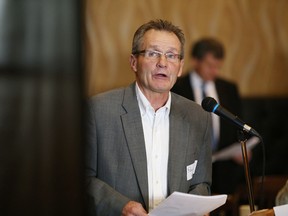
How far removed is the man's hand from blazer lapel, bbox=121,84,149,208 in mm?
103

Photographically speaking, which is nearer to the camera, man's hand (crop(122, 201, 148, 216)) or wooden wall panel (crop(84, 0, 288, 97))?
man's hand (crop(122, 201, 148, 216))

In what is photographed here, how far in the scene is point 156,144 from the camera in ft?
6.95

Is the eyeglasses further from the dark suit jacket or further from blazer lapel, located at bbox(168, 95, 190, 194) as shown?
the dark suit jacket

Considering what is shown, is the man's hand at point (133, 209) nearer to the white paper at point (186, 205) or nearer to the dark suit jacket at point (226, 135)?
the white paper at point (186, 205)

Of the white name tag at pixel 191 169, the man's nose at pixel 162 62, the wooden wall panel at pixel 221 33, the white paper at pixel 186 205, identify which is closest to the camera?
the white paper at pixel 186 205

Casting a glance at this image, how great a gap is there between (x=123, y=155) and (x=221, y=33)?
10.8ft

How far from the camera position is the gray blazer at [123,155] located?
6.69ft

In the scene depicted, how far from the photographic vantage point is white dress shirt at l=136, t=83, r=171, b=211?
6.83 ft

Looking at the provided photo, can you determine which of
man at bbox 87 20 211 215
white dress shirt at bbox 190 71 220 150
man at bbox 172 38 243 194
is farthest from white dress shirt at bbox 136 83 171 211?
white dress shirt at bbox 190 71 220 150

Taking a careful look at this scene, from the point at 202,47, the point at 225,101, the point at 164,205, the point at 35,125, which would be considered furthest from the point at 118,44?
the point at 35,125

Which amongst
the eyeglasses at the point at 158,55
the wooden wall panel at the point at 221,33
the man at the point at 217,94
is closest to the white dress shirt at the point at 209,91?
the man at the point at 217,94

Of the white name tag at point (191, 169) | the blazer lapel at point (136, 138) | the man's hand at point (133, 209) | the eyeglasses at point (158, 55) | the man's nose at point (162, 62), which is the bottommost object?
the man's hand at point (133, 209)

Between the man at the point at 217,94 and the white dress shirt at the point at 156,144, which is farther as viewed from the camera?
the man at the point at 217,94

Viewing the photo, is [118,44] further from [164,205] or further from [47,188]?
[47,188]
